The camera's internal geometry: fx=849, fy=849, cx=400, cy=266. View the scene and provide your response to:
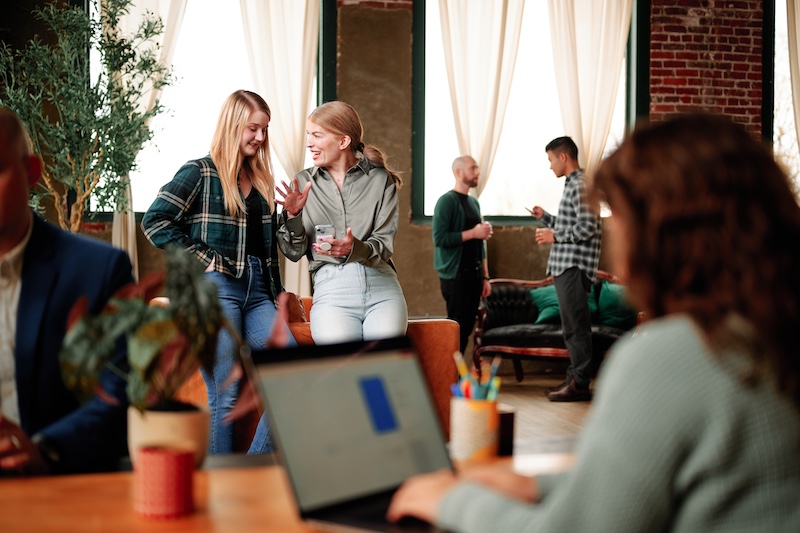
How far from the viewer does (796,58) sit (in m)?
7.90

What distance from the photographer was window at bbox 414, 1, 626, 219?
7363 millimetres

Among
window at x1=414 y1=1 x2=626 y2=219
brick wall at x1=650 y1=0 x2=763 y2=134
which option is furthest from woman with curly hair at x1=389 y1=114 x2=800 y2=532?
brick wall at x1=650 y1=0 x2=763 y2=134

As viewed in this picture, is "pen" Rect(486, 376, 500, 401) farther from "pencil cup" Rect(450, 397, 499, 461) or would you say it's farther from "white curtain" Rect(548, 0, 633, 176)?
"white curtain" Rect(548, 0, 633, 176)

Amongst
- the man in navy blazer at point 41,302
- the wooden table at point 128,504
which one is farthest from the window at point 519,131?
the wooden table at point 128,504

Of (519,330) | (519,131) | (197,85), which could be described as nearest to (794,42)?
(519,131)

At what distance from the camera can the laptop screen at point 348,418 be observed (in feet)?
3.66

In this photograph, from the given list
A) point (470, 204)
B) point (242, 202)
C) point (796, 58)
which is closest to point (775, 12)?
point (796, 58)

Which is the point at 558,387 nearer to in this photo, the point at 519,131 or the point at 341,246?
the point at 519,131

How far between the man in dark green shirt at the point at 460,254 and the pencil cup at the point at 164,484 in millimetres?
5172

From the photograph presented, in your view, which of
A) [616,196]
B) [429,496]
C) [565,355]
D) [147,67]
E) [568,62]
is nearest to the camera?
[616,196]

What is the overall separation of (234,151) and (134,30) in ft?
11.7

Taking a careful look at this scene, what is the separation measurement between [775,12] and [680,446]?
8.21m

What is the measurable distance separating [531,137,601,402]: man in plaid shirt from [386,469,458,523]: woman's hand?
194 inches

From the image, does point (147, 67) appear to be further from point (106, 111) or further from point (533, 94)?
point (533, 94)
